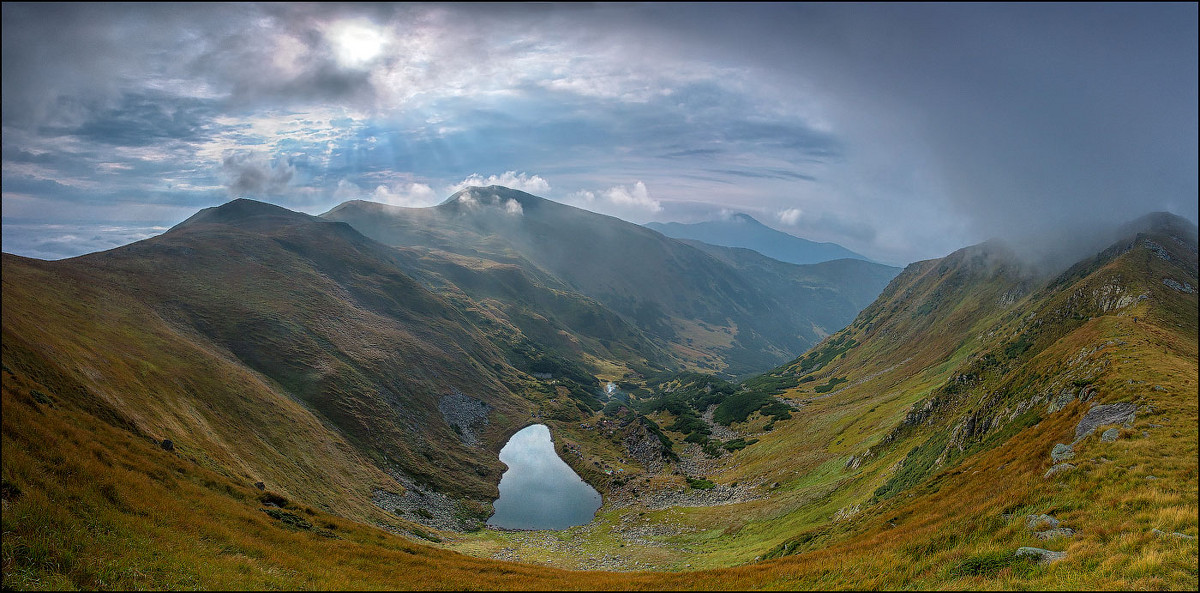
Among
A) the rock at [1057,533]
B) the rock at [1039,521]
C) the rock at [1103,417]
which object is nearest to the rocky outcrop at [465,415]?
the rock at [1039,521]

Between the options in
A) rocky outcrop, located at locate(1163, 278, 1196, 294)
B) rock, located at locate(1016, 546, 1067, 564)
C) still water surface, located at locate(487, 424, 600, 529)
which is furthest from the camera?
still water surface, located at locate(487, 424, 600, 529)

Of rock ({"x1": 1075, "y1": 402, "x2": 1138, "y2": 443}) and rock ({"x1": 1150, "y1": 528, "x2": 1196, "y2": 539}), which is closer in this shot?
rock ({"x1": 1150, "y1": 528, "x2": 1196, "y2": 539})

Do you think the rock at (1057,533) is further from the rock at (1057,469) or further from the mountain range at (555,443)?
the rock at (1057,469)

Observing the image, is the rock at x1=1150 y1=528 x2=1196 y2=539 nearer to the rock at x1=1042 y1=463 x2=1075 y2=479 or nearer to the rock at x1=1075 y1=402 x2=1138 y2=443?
the rock at x1=1042 y1=463 x2=1075 y2=479

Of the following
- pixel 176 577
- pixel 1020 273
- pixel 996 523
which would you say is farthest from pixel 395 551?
pixel 1020 273

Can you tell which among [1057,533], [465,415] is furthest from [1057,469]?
[465,415]

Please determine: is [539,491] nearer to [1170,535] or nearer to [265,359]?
[265,359]

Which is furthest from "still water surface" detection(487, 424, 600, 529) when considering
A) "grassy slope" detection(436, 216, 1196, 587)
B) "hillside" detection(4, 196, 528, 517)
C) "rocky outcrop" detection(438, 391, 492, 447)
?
"grassy slope" detection(436, 216, 1196, 587)
